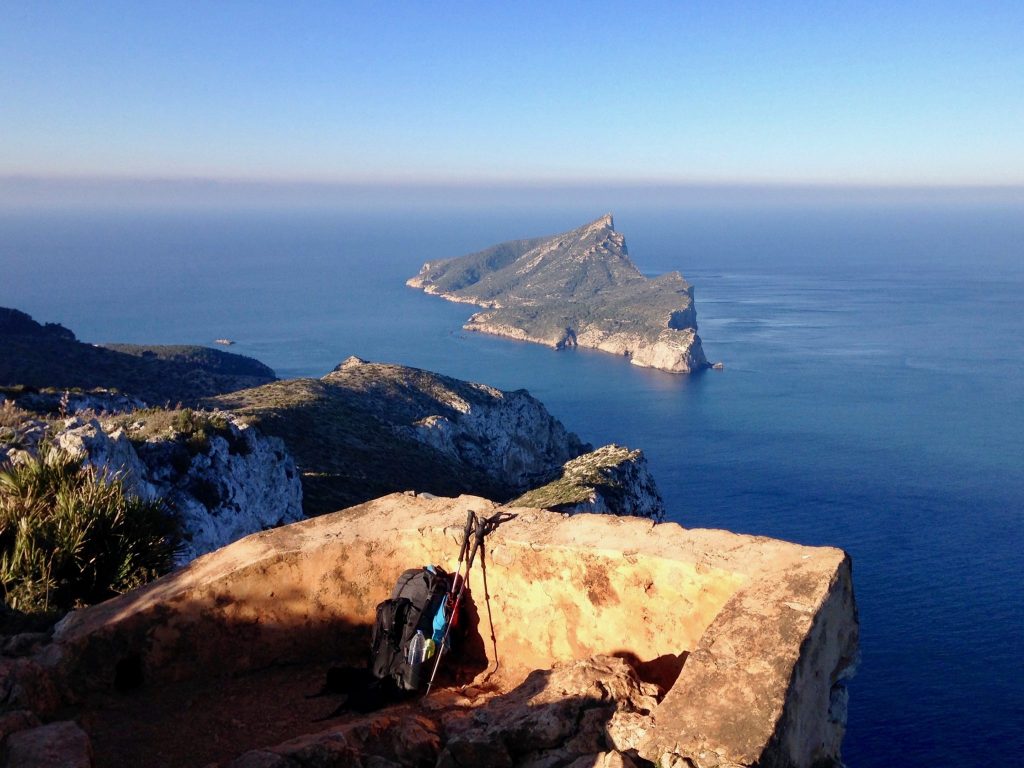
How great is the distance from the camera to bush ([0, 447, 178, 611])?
19.8ft

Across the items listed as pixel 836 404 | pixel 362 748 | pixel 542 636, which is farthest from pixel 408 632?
pixel 836 404

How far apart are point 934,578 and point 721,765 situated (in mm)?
40393

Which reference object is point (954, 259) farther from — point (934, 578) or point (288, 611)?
point (288, 611)

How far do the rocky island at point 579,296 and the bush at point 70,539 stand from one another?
86707 mm

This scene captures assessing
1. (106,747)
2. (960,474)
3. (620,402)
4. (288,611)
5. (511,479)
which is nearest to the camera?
(106,747)

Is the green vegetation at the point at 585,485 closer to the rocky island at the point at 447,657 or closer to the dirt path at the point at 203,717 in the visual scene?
the rocky island at the point at 447,657

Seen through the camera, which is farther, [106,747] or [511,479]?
[511,479]

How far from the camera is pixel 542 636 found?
533 centimetres

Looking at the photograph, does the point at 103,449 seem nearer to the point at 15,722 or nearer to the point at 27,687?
the point at 27,687

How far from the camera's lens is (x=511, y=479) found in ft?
139

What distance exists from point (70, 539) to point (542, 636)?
149 inches

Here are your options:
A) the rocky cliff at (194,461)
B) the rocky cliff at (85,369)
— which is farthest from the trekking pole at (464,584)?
the rocky cliff at (85,369)

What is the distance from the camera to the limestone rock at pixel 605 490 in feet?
84.3

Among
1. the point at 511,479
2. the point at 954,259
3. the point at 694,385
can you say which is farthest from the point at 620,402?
the point at 954,259
